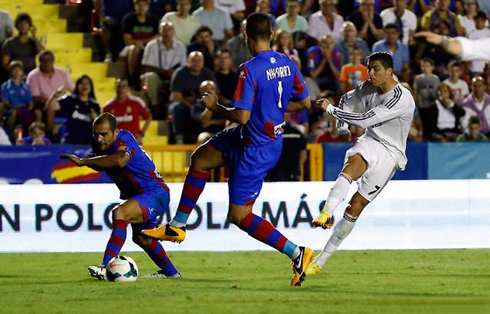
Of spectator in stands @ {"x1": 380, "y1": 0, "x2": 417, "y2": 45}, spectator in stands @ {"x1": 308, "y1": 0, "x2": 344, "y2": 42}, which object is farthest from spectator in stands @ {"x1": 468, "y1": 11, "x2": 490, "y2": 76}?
spectator in stands @ {"x1": 308, "y1": 0, "x2": 344, "y2": 42}

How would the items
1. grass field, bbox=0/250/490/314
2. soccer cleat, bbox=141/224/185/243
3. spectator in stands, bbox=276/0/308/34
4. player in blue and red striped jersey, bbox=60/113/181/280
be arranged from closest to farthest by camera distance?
grass field, bbox=0/250/490/314 < soccer cleat, bbox=141/224/185/243 < player in blue and red striped jersey, bbox=60/113/181/280 < spectator in stands, bbox=276/0/308/34

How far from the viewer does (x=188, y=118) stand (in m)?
19.7

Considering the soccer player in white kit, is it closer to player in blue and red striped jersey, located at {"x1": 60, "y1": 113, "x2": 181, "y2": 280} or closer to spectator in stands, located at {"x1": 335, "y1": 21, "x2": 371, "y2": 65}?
player in blue and red striped jersey, located at {"x1": 60, "y1": 113, "x2": 181, "y2": 280}

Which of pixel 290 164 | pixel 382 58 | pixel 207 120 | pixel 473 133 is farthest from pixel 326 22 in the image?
pixel 382 58

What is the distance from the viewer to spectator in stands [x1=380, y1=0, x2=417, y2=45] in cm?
2298

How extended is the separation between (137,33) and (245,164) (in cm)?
1092

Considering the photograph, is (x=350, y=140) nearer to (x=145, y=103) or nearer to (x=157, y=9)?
(x=145, y=103)

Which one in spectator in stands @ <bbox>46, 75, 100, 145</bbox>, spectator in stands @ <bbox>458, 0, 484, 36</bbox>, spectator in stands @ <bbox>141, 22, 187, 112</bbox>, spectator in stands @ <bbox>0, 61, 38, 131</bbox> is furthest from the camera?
spectator in stands @ <bbox>458, 0, 484, 36</bbox>

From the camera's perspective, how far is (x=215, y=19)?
864 inches

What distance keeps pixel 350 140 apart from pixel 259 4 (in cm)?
380

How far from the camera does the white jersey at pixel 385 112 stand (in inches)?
482

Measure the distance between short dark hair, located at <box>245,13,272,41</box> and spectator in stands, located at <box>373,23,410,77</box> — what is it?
11.2 metres

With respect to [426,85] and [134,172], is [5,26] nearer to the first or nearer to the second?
[426,85]

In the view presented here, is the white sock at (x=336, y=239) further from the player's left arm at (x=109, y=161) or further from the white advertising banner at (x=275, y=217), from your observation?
the white advertising banner at (x=275, y=217)
